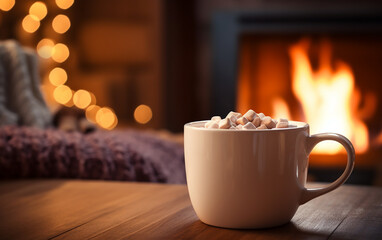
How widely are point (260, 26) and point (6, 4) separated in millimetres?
1085

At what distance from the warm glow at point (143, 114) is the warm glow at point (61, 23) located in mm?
465

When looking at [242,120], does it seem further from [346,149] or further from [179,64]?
[179,64]

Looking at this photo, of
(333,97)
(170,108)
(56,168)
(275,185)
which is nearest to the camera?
(275,185)

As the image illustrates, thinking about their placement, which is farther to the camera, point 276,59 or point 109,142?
point 276,59

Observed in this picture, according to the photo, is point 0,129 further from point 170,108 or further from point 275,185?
point 170,108

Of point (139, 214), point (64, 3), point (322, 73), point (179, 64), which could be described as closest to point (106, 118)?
point (179, 64)

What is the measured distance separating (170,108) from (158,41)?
0.28 m

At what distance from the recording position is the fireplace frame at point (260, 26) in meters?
1.91

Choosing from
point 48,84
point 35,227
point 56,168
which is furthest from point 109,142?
point 48,84

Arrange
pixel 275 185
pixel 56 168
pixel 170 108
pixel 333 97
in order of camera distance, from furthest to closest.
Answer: pixel 170 108, pixel 333 97, pixel 56 168, pixel 275 185

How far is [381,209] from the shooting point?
0.58 m

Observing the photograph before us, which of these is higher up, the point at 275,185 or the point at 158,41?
the point at 158,41

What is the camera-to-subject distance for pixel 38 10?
219cm

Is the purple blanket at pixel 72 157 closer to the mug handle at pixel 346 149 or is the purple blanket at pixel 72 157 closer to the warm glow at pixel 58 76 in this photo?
the mug handle at pixel 346 149
